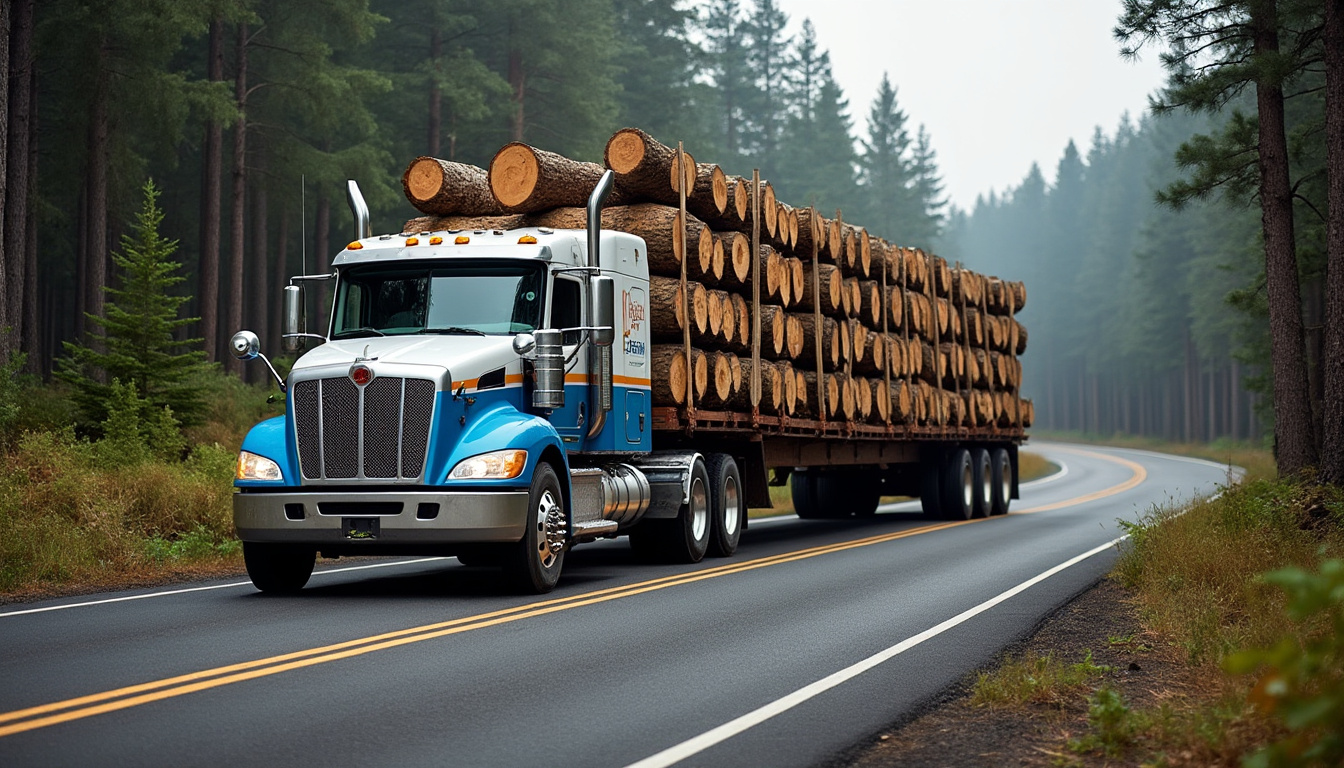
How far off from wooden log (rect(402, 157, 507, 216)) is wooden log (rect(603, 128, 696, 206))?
1.42 metres

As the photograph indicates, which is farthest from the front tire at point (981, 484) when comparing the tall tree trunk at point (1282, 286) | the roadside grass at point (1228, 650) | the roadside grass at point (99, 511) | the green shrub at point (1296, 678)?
the green shrub at point (1296, 678)

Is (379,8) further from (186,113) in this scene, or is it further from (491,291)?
(491,291)

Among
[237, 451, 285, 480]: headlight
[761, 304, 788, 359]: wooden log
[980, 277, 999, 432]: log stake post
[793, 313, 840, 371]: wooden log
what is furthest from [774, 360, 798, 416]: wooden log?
[980, 277, 999, 432]: log stake post

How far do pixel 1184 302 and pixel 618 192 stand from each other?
77.5m

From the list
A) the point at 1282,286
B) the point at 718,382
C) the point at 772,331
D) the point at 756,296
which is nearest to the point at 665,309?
the point at 718,382

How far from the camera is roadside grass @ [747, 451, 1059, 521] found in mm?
28906

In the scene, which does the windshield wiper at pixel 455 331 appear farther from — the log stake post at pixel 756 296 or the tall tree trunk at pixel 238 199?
the tall tree trunk at pixel 238 199

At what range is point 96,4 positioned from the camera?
28.6m

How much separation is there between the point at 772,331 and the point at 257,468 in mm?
8384

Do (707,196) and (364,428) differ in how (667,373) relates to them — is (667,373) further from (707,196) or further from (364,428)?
(364,428)

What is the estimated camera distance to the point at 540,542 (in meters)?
11.9

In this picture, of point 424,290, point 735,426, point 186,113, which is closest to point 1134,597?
point 735,426

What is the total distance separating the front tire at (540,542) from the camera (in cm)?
1173

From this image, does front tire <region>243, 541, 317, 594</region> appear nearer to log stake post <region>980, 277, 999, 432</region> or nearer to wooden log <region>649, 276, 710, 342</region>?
wooden log <region>649, 276, 710, 342</region>
